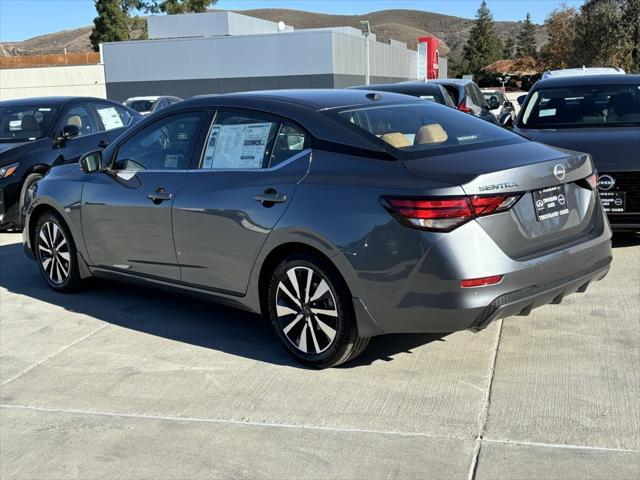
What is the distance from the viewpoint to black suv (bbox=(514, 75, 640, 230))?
6688mm

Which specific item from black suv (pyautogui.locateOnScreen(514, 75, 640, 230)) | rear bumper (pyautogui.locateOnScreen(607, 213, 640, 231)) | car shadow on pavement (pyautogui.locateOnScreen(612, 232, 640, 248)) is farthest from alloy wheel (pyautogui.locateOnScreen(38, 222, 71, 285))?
car shadow on pavement (pyautogui.locateOnScreen(612, 232, 640, 248))

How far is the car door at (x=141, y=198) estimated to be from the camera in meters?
5.31

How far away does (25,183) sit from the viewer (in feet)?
30.5

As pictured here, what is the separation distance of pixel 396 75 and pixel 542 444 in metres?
55.8

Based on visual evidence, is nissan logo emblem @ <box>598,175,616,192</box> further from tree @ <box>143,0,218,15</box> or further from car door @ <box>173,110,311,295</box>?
tree @ <box>143,0,218,15</box>

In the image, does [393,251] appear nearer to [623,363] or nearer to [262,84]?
[623,363]

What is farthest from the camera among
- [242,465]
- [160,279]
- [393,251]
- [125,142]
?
[125,142]

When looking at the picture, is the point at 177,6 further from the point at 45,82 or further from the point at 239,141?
the point at 239,141

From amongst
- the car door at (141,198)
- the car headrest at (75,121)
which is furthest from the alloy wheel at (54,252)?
the car headrest at (75,121)

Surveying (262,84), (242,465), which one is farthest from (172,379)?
(262,84)

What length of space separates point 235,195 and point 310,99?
0.80m

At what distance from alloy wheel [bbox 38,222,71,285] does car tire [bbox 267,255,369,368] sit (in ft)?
8.07

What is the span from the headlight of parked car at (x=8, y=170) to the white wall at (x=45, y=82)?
35657mm

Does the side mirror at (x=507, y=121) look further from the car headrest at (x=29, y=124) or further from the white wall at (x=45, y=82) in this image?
the white wall at (x=45, y=82)
